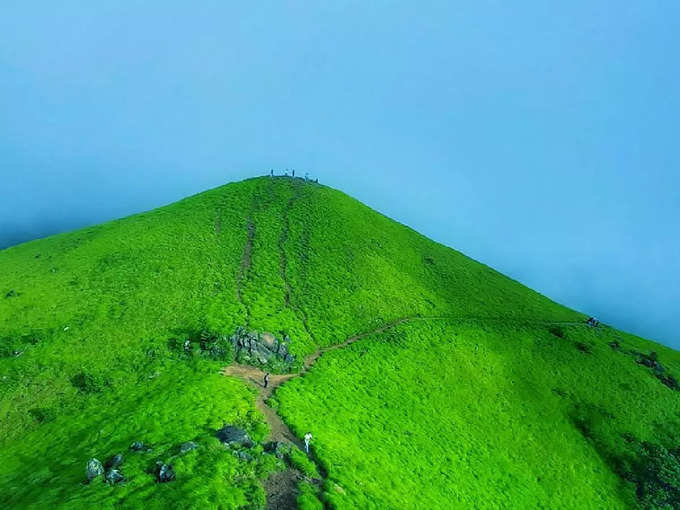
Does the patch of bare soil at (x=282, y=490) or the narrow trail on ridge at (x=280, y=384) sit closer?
the patch of bare soil at (x=282, y=490)

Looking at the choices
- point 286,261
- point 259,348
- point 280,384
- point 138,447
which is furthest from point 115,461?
point 286,261

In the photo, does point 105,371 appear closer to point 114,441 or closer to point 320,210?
point 114,441

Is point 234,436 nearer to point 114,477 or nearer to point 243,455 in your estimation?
point 243,455

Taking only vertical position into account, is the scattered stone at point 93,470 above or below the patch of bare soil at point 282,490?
below

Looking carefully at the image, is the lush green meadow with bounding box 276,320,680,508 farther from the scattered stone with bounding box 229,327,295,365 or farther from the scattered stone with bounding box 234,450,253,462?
the scattered stone with bounding box 234,450,253,462

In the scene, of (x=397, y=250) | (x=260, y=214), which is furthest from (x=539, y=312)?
(x=260, y=214)

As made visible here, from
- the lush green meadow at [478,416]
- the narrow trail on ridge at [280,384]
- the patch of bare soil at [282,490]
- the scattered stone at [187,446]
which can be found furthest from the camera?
the lush green meadow at [478,416]

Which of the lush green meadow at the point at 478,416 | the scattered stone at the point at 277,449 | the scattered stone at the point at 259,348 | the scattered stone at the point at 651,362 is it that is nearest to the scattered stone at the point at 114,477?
the scattered stone at the point at 277,449

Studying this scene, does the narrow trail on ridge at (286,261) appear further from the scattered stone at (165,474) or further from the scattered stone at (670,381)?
the scattered stone at (670,381)
